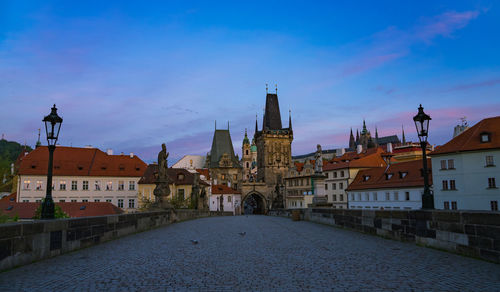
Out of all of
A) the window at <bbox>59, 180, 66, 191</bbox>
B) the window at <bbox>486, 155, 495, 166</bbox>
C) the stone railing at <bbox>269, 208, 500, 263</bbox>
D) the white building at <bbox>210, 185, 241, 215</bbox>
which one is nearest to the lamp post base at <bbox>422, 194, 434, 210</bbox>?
the stone railing at <bbox>269, 208, 500, 263</bbox>

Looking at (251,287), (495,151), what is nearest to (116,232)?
(251,287)

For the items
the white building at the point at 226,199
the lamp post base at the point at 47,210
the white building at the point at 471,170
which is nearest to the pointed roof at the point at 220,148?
the white building at the point at 226,199

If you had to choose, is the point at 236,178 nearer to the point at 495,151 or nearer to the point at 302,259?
the point at 495,151

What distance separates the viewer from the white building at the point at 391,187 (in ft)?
165

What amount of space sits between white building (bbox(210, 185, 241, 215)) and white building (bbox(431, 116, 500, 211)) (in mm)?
47186

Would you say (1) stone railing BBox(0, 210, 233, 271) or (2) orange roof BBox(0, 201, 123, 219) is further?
(2) orange roof BBox(0, 201, 123, 219)

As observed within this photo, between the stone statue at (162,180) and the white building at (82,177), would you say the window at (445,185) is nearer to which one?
the stone statue at (162,180)

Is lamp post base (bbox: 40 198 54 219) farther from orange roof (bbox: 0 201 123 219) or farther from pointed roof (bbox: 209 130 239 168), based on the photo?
pointed roof (bbox: 209 130 239 168)

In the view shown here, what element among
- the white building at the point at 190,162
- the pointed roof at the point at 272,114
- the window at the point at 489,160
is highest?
the pointed roof at the point at 272,114

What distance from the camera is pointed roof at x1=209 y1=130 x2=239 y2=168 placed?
11062 centimetres

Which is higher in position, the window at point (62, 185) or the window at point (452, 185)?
the window at point (62, 185)

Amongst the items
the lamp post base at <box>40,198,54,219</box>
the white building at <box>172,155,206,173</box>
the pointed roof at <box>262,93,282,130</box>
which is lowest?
the lamp post base at <box>40,198,54,219</box>

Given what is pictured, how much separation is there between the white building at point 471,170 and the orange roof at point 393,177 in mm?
6278

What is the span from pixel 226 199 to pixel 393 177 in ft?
131
